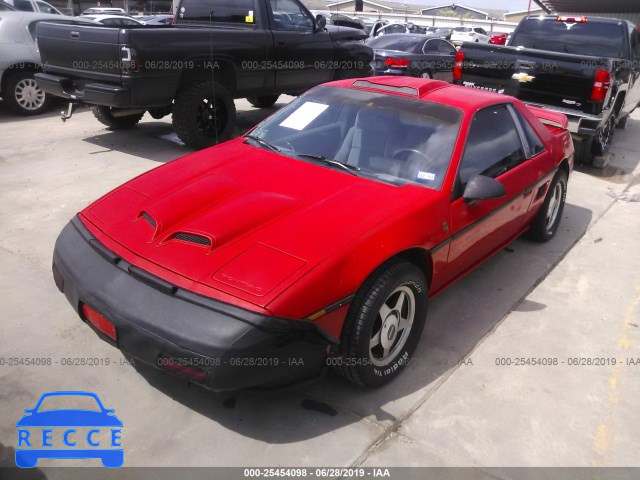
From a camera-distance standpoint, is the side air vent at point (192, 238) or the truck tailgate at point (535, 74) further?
the truck tailgate at point (535, 74)

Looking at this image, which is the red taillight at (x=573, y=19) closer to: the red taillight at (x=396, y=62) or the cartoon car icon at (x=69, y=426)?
the red taillight at (x=396, y=62)

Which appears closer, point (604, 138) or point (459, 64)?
point (459, 64)

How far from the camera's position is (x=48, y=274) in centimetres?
393

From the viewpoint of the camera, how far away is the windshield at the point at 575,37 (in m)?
7.90

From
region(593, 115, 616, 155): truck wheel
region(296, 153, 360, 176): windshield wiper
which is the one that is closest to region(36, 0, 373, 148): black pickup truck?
region(296, 153, 360, 176): windshield wiper

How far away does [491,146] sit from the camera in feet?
12.2

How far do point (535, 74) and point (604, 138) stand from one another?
5.56 feet

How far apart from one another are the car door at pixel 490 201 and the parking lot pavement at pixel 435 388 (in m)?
0.45

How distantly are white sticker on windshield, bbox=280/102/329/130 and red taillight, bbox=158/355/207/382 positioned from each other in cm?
197

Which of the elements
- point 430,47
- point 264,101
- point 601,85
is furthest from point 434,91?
point 430,47

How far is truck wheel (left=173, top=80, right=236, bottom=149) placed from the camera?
6.74 meters

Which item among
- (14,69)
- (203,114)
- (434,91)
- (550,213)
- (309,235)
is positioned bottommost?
(550,213)

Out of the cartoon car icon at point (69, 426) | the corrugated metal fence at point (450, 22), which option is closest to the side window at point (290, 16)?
the cartoon car icon at point (69, 426)

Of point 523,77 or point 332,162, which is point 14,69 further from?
point 523,77
